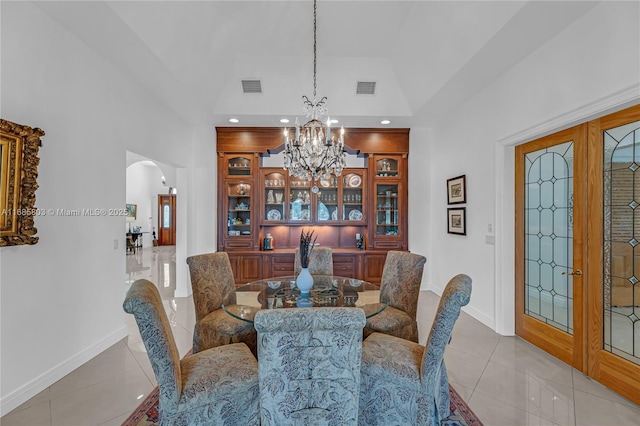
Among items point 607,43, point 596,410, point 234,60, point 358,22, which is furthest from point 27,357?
point 607,43

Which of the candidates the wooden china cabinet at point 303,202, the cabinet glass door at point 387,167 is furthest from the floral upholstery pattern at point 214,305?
the cabinet glass door at point 387,167

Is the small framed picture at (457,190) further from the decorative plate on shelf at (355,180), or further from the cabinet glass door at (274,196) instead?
the cabinet glass door at (274,196)

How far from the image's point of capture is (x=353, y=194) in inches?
217

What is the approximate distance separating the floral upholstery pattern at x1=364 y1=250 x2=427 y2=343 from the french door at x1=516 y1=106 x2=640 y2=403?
1382 millimetres

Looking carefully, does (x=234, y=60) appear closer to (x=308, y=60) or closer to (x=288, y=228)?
(x=308, y=60)

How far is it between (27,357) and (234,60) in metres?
3.93

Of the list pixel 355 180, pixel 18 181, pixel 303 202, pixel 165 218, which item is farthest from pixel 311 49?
pixel 165 218

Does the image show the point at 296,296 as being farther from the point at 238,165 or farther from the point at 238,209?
the point at 238,165

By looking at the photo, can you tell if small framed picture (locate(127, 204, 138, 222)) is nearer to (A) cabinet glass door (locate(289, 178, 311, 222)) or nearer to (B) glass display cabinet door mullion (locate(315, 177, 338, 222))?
(A) cabinet glass door (locate(289, 178, 311, 222))

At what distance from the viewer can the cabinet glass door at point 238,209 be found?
17.6 feet

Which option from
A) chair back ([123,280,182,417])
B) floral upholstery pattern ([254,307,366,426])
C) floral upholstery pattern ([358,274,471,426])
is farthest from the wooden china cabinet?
floral upholstery pattern ([254,307,366,426])

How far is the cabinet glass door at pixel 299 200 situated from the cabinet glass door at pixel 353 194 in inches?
26.7

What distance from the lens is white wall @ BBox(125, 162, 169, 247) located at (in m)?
11.6

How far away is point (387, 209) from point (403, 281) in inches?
110
